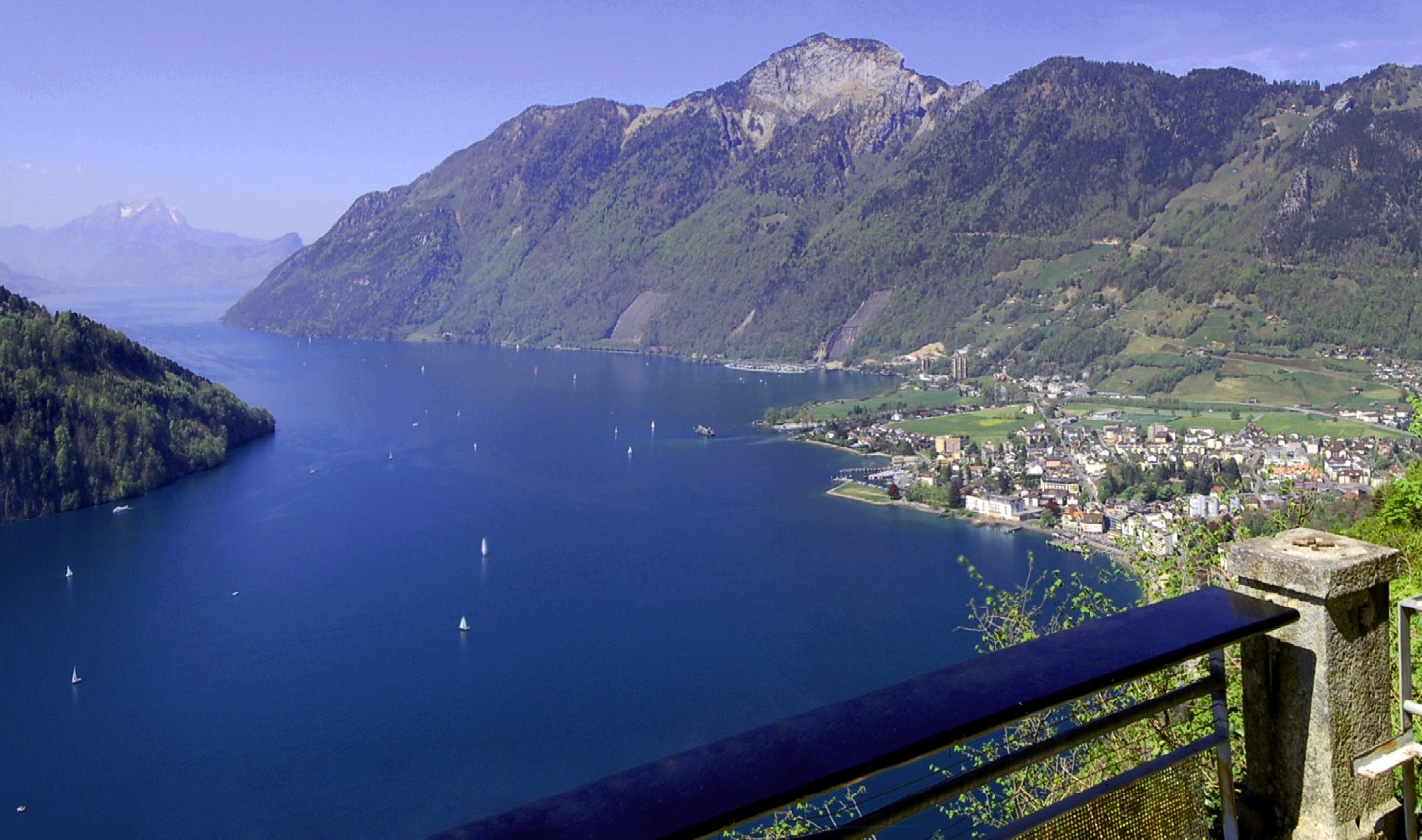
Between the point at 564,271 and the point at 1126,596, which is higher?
the point at 564,271

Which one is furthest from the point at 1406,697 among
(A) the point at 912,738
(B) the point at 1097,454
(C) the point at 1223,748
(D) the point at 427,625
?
(B) the point at 1097,454

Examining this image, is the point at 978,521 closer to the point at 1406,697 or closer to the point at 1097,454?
the point at 1097,454

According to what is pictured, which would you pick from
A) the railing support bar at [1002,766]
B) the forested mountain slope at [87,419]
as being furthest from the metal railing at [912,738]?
the forested mountain slope at [87,419]

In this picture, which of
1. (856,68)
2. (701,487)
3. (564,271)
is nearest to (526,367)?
(564,271)

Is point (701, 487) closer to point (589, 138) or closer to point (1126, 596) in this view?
point (1126, 596)

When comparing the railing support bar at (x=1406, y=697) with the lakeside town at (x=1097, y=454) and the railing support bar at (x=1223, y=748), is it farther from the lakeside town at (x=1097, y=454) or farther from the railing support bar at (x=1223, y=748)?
the lakeside town at (x=1097, y=454)

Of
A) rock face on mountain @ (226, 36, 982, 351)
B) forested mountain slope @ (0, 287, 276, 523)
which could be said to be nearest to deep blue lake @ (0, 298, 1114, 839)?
forested mountain slope @ (0, 287, 276, 523)
